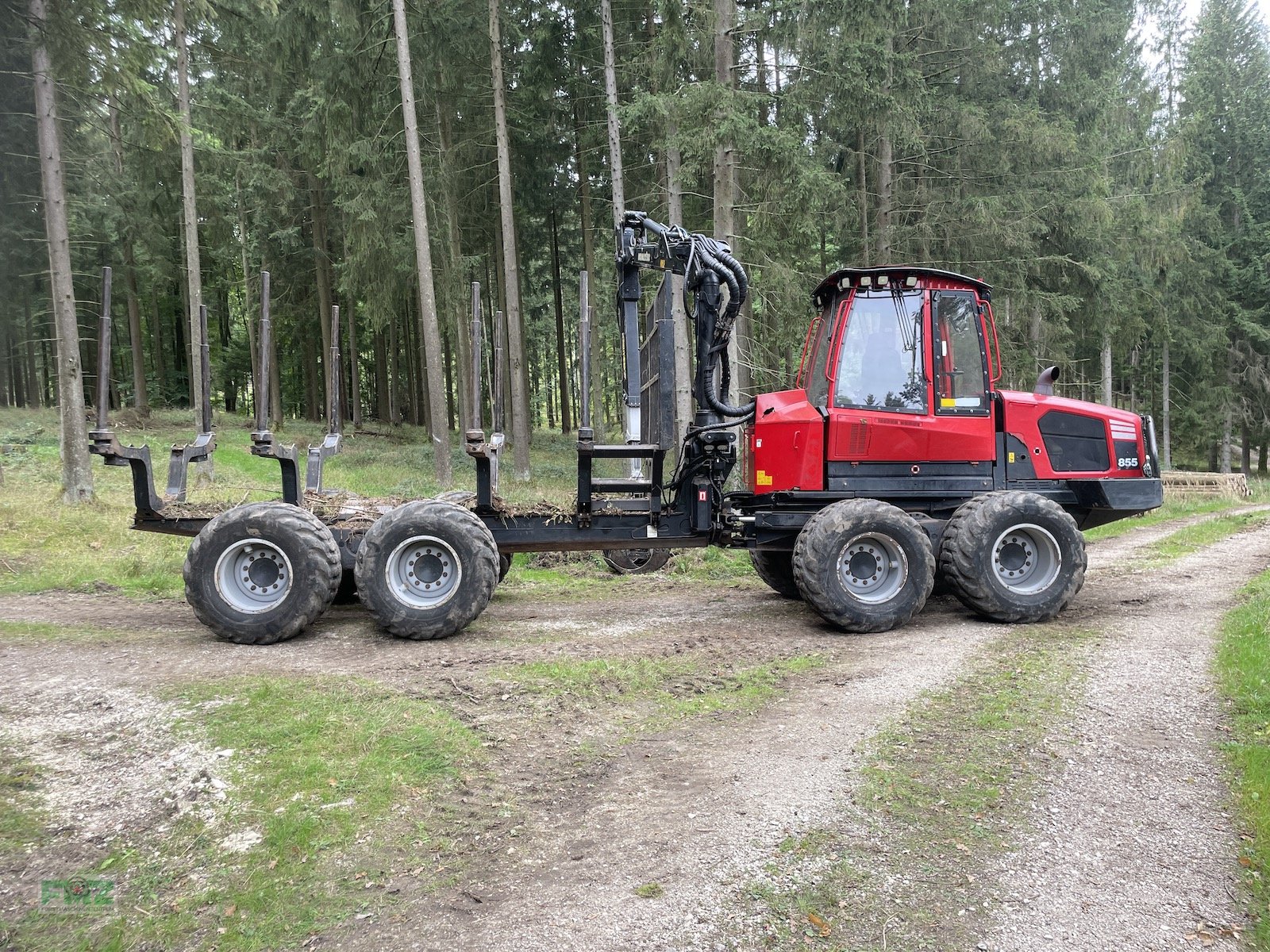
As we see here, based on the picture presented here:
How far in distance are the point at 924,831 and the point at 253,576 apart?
5390mm

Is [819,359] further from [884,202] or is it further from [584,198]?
[584,198]

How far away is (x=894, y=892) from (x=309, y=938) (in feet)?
6.80

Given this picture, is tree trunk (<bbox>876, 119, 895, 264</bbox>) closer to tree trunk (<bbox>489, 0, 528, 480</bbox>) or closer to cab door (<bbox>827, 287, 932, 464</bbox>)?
tree trunk (<bbox>489, 0, 528, 480</bbox>)

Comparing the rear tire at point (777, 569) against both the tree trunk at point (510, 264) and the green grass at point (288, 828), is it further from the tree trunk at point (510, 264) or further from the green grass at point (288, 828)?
the tree trunk at point (510, 264)

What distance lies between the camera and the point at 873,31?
41.1 feet

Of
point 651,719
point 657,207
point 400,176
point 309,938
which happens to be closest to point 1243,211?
point 657,207

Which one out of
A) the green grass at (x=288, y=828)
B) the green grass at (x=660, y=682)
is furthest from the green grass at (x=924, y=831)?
the green grass at (x=288, y=828)

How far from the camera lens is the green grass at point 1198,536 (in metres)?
11.2

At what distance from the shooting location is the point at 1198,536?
42.5 feet

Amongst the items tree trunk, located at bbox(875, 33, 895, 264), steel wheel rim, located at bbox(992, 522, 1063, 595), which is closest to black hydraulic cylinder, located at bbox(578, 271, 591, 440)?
steel wheel rim, located at bbox(992, 522, 1063, 595)

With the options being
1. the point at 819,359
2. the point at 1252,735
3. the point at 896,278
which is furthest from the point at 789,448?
the point at 1252,735

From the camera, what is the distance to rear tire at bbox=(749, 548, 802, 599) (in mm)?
8758

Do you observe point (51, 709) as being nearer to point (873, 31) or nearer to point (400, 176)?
point (873, 31)

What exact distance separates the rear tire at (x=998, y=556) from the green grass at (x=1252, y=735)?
1252mm
